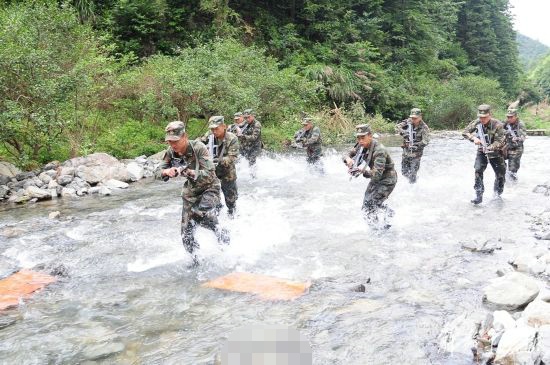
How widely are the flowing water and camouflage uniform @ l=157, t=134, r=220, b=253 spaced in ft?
2.13

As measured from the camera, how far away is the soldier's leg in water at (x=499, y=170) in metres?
9.95

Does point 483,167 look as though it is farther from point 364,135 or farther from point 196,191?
point 196,191

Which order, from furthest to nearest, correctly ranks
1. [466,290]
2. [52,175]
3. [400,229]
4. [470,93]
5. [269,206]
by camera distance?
[470,93]
[52,175]
[269,206]
[400,229]
[466,290]

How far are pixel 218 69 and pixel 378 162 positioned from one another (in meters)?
11.4

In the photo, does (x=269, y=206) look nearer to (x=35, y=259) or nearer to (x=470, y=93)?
(x=35, y=259)

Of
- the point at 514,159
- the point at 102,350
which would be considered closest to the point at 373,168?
the point at 102,350

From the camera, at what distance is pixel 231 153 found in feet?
26.9

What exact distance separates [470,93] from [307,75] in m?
13.6

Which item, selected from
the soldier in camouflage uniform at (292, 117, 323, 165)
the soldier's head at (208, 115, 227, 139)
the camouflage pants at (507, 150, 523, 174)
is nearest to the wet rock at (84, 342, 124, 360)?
the soldier's head at (208, 115, 227, 139)

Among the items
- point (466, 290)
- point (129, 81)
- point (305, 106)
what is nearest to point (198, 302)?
point (466, 290)

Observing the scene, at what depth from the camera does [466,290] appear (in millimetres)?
5543

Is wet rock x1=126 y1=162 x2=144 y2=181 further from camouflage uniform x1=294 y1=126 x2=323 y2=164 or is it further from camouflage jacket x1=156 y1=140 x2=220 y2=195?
camouflage jacket x1=156 y1=140 x2=220 y2=195

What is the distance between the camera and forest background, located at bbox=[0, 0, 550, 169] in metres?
13.0

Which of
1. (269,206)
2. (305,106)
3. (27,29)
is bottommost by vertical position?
(269,206)
